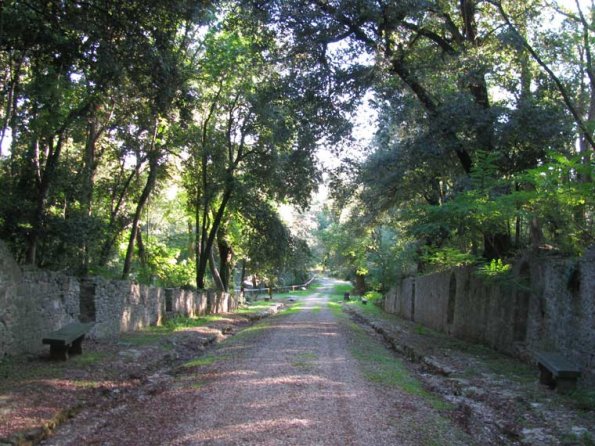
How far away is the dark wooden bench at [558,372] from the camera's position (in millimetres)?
7703

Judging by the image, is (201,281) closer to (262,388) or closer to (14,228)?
(14,228)

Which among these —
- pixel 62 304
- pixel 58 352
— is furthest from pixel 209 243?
pixel 58 352

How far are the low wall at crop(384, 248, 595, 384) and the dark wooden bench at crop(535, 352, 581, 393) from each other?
1.12ft

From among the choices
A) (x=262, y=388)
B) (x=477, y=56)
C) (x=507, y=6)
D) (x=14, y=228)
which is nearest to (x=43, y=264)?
(x=14, y=228)

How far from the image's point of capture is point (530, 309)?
11.0 metres

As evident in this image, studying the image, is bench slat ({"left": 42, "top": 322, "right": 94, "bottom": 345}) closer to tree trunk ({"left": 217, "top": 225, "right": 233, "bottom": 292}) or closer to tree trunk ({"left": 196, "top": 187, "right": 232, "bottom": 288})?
tree trunk ({"left": 196, "top": 187, "right": 232, "bottom": 288})

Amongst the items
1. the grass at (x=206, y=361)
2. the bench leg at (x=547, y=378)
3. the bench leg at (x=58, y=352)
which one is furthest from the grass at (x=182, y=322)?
the bench leg at (x=547, y=378)

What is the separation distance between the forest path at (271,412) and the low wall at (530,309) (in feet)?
9.91

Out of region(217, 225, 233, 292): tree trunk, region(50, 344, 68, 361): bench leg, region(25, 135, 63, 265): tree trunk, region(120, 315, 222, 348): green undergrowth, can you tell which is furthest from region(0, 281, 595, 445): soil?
region(217, 225, 233, 292): tree trunk

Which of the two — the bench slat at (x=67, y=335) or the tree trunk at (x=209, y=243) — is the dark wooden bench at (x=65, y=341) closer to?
the bench slat at (x=67, y=335)

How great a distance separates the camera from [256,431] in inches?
226

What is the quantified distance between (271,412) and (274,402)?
0.48m

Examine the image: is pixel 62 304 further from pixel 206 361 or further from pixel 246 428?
pixel 246 428

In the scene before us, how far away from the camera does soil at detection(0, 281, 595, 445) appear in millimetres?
5809
